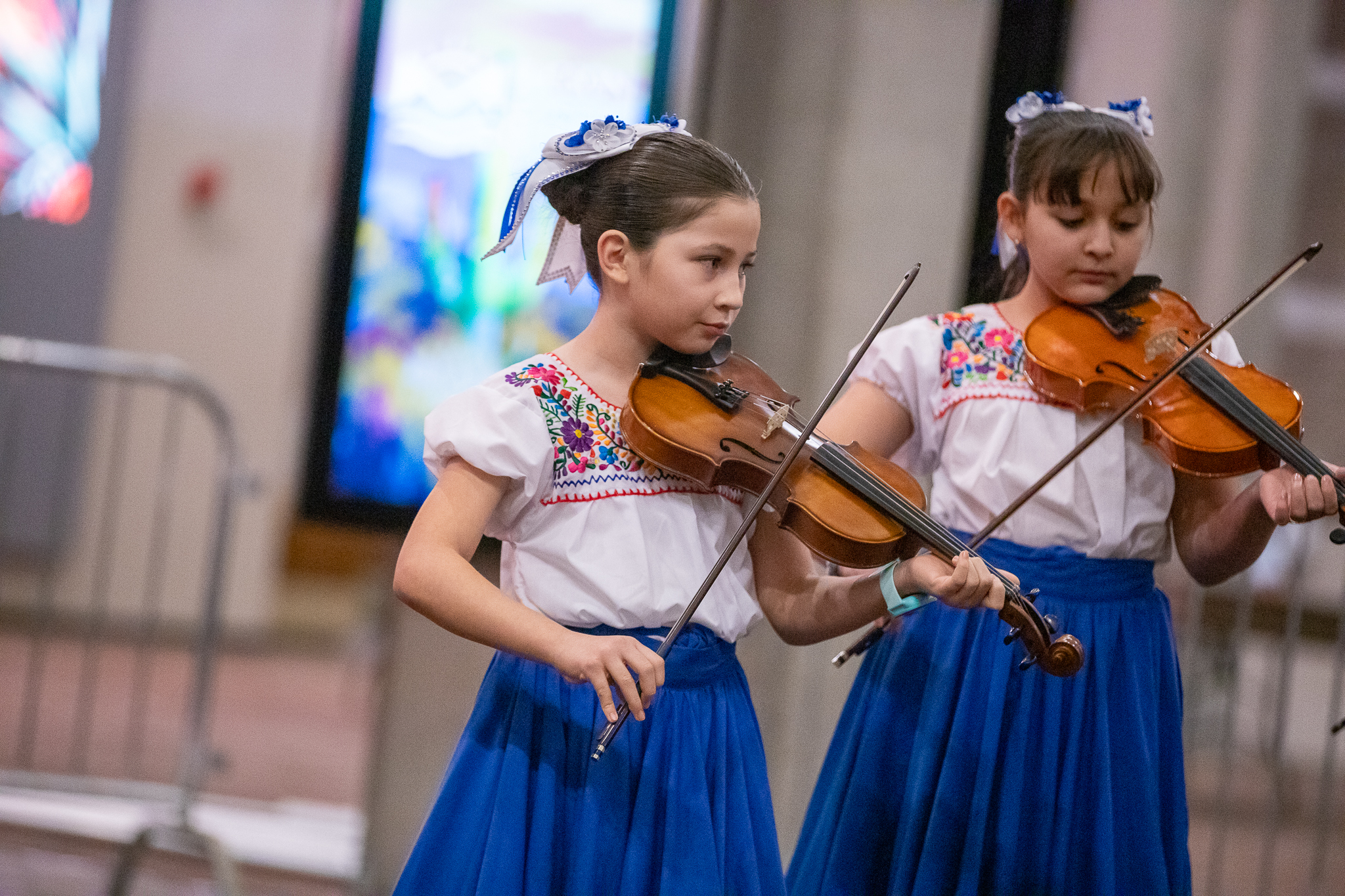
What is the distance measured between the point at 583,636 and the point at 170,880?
2463 millimetres

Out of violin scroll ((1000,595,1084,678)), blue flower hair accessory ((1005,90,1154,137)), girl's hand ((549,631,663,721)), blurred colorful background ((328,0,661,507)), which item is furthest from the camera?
blurred colorful background ((328,0,661,507))

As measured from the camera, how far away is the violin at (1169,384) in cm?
133

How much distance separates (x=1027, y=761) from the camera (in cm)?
146

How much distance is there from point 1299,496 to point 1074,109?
0.53 meters

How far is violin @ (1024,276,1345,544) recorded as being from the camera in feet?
4.38

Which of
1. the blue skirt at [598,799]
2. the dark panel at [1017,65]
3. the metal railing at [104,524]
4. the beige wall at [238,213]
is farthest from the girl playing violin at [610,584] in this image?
the beige wall at [238,213]

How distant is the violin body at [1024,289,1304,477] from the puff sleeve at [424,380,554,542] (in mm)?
588

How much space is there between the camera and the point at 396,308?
416 centimetres

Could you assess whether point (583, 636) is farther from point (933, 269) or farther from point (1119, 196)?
point (933, 269)

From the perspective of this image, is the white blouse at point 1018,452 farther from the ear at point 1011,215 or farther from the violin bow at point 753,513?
the violin bow at point 753,513

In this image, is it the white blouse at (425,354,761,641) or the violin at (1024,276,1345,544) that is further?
the violin at (1024,276,1345,544)

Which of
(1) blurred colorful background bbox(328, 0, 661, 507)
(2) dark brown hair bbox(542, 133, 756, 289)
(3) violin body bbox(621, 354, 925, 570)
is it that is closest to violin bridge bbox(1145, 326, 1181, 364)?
(3) violin body bbox(621, 354, 925, 570)

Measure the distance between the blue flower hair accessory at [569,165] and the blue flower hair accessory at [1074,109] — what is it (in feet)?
1.46

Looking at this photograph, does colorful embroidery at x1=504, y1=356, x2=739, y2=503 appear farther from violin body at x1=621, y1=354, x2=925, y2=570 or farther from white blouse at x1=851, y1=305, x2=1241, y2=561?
white blouse at x1=851, y1=305, x2=1241, y2=561
